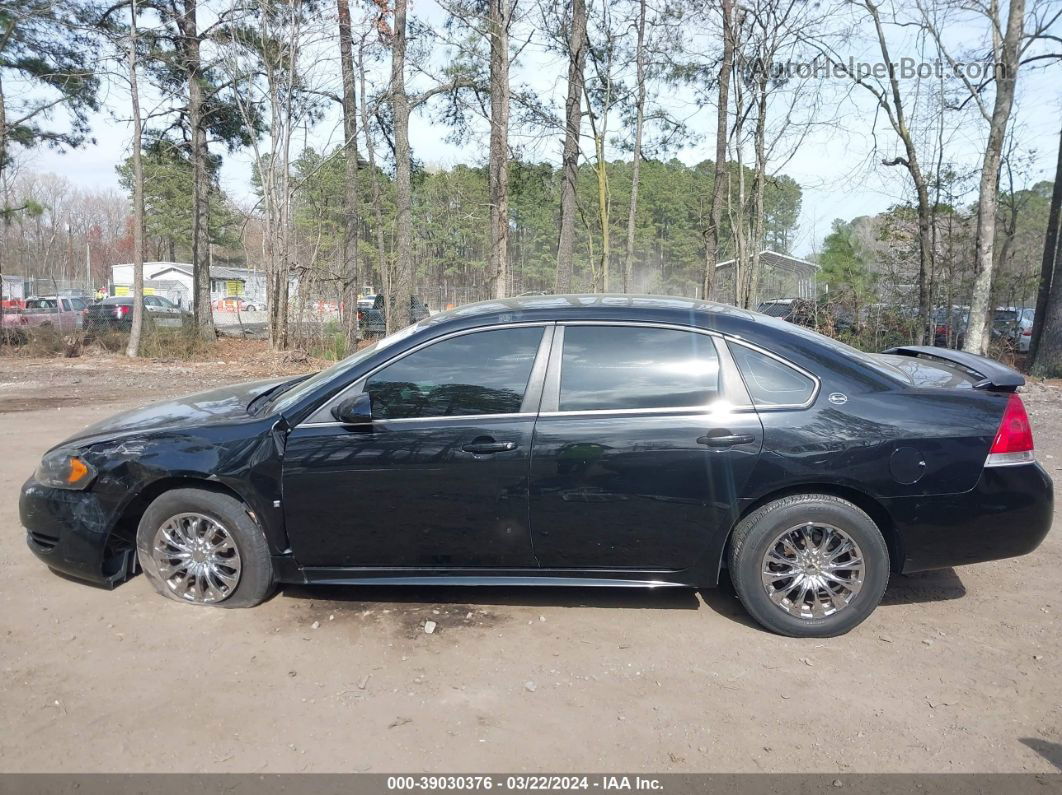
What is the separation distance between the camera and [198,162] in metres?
21.8

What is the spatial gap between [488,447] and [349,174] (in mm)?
18598

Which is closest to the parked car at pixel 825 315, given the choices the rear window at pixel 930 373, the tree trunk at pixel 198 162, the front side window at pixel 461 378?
the rear window at pixel 930 373

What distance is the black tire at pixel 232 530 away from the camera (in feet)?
12.8

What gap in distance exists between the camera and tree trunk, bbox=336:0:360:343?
1861 centimetres

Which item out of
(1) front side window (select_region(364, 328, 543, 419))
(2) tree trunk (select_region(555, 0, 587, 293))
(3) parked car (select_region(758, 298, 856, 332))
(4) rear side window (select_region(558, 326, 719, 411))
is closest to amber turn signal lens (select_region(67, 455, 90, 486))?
(1) front side window (select_region(364, 328, 543, 419))

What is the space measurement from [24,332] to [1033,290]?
23.4 meters

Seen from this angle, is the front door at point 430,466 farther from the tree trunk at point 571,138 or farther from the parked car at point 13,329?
the parked car at point 13,329

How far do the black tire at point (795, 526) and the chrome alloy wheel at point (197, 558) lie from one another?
261 cm

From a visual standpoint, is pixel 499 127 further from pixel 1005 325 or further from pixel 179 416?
pixel 179 416

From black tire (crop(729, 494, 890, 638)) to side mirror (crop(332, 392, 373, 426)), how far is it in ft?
6.28

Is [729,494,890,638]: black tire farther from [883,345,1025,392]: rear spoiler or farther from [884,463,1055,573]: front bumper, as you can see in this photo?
[883,345,1025,392]: rear spoiler

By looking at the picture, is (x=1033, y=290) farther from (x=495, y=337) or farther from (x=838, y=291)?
(x=495, y=337)

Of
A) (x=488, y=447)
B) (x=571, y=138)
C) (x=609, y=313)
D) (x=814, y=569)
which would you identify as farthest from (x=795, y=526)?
(x=571, y=138)
